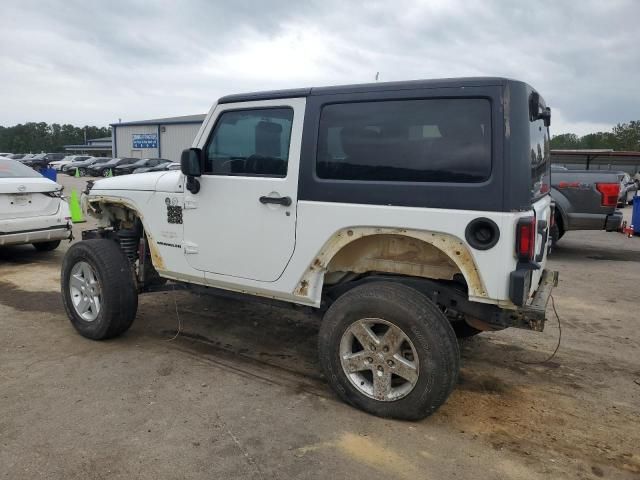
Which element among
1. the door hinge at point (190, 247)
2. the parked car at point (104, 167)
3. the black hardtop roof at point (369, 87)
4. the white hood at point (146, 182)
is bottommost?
the door hinge at point (190, 247)

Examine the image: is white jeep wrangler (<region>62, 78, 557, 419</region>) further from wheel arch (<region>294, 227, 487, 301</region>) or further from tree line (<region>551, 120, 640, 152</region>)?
tree line (<region>551, 120, 640, 152</region>)

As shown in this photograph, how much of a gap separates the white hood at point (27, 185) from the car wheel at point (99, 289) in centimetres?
331

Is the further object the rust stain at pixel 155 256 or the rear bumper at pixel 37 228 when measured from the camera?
the rear bumper at pixel 37 228

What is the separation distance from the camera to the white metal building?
43.6 m

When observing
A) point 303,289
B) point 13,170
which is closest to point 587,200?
point 303,289

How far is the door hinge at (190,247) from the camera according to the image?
4.14m

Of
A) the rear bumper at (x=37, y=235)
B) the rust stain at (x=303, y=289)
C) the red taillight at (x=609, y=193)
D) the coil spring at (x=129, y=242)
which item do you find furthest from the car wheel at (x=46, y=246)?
the red taillight at (x=609, y=193)

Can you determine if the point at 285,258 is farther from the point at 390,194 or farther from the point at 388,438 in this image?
the point at 388,438

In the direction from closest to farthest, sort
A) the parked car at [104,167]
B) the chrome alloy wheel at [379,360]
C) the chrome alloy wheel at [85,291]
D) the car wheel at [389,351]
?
the car wheel at [389,351]
the chrome alloy wheel at [379,360]
the chrome alloy wheel at [85,291]
the parked car at [104,167]

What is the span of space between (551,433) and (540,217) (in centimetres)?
140

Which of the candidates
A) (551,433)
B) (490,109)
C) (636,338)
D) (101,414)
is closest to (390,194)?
(490,109)

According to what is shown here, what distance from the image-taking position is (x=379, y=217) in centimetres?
322

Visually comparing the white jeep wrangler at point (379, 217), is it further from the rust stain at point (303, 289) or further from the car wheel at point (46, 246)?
the car wheel at point (46, 246)

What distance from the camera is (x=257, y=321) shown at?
5258 mm
